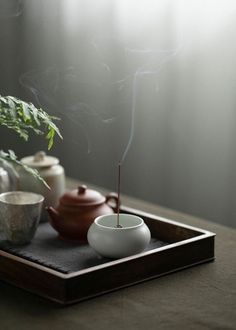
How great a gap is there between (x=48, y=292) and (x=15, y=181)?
0.49 m

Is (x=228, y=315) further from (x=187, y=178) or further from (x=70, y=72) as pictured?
(x=70, y=72)

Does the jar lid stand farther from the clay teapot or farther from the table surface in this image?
the table surface

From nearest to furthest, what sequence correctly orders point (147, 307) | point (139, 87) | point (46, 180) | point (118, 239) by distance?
point (147, 307) < point (118, 239) < point (46, 180) < point (139, 87)

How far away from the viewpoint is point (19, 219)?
172cm

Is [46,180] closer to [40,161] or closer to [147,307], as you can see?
[40,161]

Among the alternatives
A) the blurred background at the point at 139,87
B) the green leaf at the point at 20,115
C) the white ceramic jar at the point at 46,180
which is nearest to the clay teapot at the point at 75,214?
the white ceramic jar at the point at 46,180

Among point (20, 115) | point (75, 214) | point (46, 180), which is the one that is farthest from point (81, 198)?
point (20, 115)

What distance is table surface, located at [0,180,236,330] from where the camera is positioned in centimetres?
133

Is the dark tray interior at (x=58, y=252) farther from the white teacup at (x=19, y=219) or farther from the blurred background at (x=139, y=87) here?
the blurred background at (x=139, y=87)

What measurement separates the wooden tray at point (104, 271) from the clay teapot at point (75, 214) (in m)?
0.19

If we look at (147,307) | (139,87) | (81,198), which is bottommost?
(147,307)

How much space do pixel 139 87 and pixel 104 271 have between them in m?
1.36

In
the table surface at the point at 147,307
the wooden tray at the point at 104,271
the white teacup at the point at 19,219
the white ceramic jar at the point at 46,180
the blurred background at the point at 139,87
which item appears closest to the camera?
the table surface at the point at 147,307

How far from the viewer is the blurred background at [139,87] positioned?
8.26 feet
